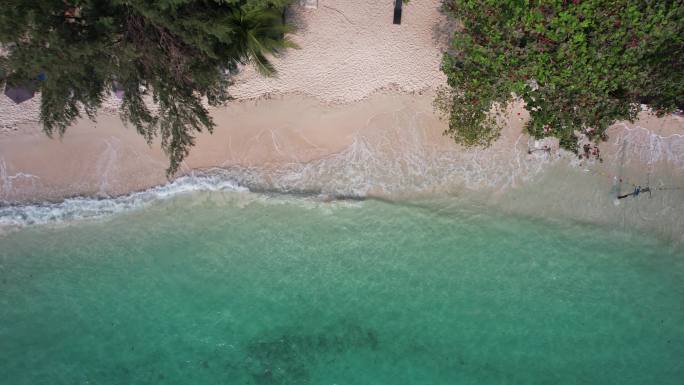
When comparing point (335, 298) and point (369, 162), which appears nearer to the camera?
point (369, 162)

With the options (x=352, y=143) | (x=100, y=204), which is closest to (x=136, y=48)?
(x=100, y=204)

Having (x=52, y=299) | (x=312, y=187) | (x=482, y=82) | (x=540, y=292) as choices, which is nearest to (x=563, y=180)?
(x=540, y=292)

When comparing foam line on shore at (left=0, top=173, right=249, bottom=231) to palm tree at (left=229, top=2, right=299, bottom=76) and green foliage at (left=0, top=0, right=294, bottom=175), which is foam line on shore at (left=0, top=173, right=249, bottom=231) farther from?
palm tree at (left=229, top=2, right=299, bottom=76)

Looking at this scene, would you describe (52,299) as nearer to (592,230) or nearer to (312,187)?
(312,187)

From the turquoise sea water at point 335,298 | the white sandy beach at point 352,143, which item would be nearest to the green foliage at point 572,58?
the white sandy beach at point 352,143

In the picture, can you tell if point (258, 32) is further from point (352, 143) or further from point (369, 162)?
point (369, 162)

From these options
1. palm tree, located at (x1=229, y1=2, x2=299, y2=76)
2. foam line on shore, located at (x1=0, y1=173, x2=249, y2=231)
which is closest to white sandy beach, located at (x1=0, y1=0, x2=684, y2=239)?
foam line on shore, located at (x1=0, y1=173, x2=249, y2=231)

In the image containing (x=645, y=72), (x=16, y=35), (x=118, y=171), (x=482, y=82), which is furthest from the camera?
(x=118, y=171)
